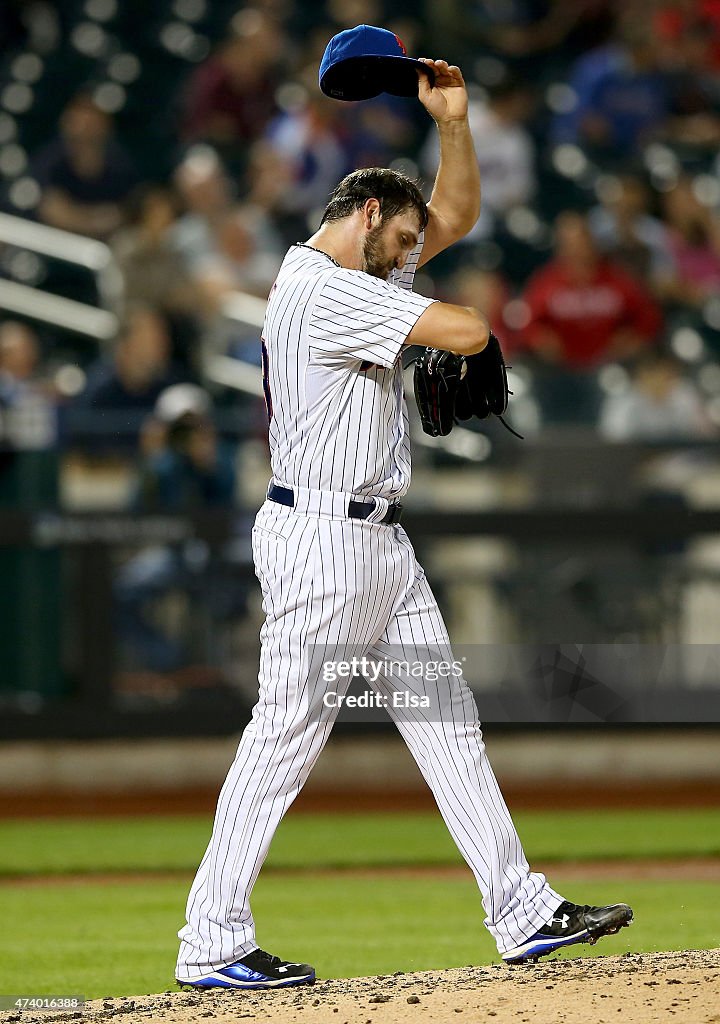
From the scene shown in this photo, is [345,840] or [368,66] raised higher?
[368,66]

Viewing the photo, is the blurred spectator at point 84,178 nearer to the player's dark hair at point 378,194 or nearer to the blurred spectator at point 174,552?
the blurred spectator at point 174,552

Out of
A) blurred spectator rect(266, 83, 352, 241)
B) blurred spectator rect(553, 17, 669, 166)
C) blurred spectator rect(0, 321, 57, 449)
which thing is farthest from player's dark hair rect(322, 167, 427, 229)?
blurred spectator rect(553, 17, 669, 166)

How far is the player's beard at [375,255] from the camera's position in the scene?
13.5 feet

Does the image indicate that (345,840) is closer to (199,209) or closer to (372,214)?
(372,214)

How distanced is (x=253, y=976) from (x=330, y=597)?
93cm

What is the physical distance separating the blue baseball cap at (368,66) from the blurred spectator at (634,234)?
6.48m

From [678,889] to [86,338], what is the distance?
17.6 feet

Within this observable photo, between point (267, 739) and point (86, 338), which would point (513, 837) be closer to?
point (267, 739)

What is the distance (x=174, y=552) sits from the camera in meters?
8.70

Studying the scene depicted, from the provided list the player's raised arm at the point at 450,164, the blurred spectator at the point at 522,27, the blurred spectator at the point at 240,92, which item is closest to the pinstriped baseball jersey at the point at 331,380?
the player's raised arm at the point at 450,164

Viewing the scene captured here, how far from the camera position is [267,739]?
4.04 m

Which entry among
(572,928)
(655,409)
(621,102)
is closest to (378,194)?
(572,928)

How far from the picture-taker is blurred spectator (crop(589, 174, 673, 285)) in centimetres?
1080

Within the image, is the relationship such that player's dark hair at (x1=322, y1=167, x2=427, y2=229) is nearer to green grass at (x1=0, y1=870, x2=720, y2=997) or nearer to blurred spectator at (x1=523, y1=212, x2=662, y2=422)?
green grass at (x1=0, y1=870, x2=720, y2=997)
